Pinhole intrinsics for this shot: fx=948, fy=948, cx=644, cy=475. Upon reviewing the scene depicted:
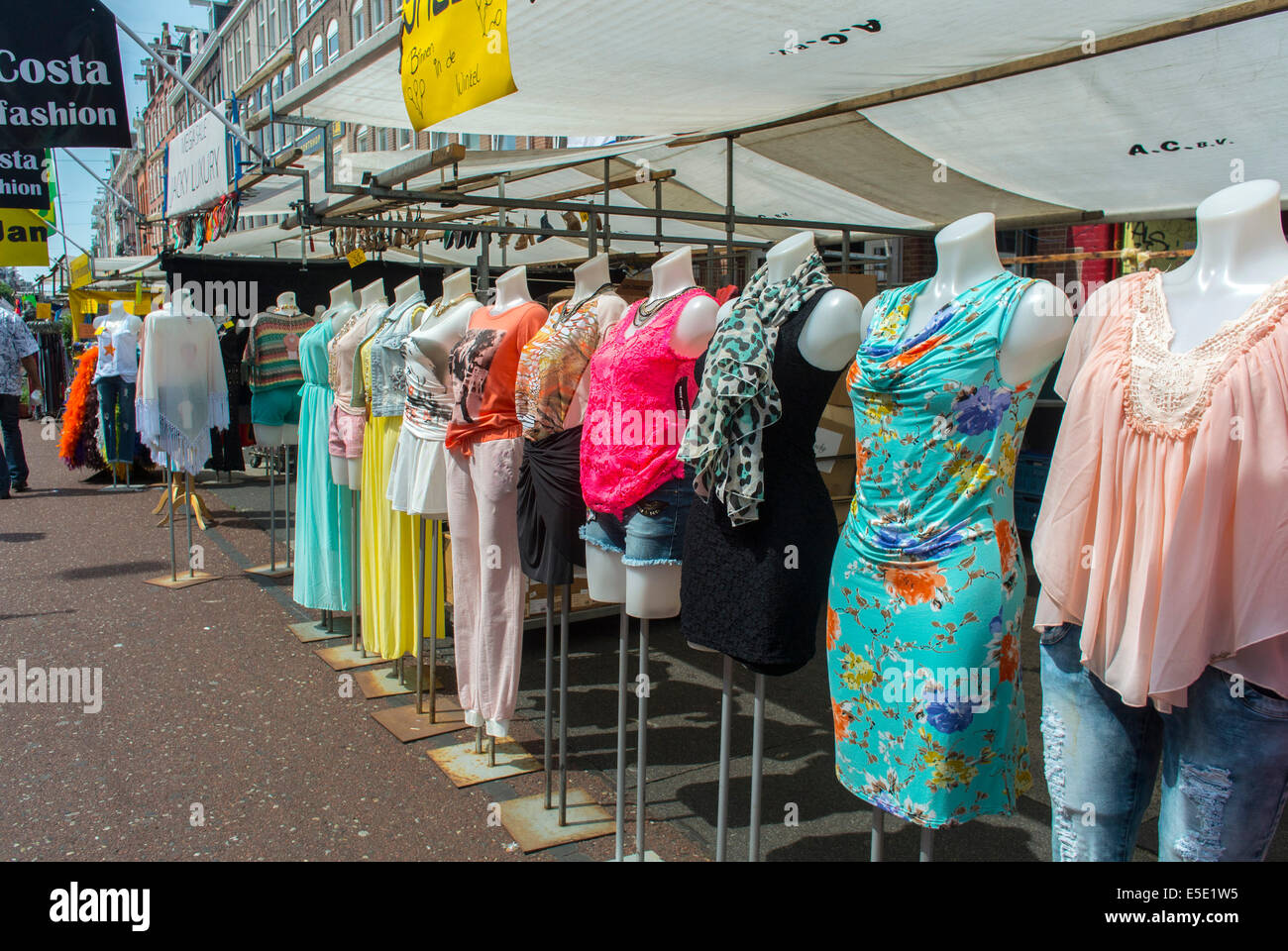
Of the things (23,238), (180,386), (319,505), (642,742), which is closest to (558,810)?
(642,742)

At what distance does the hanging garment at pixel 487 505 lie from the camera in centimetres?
307

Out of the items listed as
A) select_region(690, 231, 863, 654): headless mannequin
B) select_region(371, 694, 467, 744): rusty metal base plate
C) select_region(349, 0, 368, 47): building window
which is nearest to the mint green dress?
select_region(371, 694, 467, 744): rusty metal base plate

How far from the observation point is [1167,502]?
1.47m

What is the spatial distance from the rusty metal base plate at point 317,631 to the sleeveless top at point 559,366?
9.12 feet

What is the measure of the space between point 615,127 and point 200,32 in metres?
37.3

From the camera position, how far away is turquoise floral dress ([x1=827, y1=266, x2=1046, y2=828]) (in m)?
1.76

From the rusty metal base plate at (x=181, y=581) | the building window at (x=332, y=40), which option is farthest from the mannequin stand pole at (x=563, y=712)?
the building window at (x=332, y=40)

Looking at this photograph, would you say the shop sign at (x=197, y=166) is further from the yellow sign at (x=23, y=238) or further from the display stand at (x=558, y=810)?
the display stand at (x=558, y=810)

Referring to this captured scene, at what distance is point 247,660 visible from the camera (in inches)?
185

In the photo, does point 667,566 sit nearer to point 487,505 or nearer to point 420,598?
point 487,505

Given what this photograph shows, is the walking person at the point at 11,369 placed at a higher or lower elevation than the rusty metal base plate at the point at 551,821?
higher

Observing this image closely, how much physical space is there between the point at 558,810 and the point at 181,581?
4.09 m
